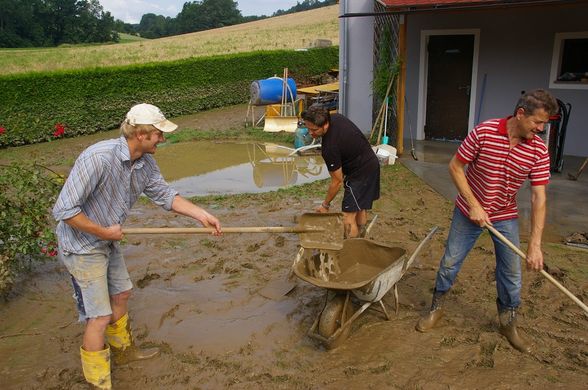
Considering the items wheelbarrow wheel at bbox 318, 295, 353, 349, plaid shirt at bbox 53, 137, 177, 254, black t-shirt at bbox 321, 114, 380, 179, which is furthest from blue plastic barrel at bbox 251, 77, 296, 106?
plaid shirt at bbox 53, 137, 177, 254

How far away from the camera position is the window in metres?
8.76

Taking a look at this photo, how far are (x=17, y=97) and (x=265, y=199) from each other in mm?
9291

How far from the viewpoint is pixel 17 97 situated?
527 inches

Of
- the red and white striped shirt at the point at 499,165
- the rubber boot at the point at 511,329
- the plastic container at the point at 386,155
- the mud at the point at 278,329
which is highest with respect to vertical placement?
the red and white striped shirt at the point at 499,165

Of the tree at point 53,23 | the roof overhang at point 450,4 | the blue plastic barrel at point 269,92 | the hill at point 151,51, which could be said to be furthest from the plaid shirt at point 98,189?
the tree at point 53,23

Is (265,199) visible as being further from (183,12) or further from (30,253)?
(183,12)

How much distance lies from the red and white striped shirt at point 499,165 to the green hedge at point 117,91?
9.36m

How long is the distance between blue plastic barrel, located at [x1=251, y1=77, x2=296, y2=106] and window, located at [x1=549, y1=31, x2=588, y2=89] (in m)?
6.99

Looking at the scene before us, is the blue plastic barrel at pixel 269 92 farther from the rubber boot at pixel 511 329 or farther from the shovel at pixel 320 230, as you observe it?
the rubber boot at pixel 511 329

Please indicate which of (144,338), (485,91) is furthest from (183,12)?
(144,338)

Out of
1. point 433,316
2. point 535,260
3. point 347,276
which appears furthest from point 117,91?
point 535,260

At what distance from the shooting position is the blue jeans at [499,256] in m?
3.75

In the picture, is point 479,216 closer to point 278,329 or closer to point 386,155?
point 278,329

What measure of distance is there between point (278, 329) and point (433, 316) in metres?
1.28
